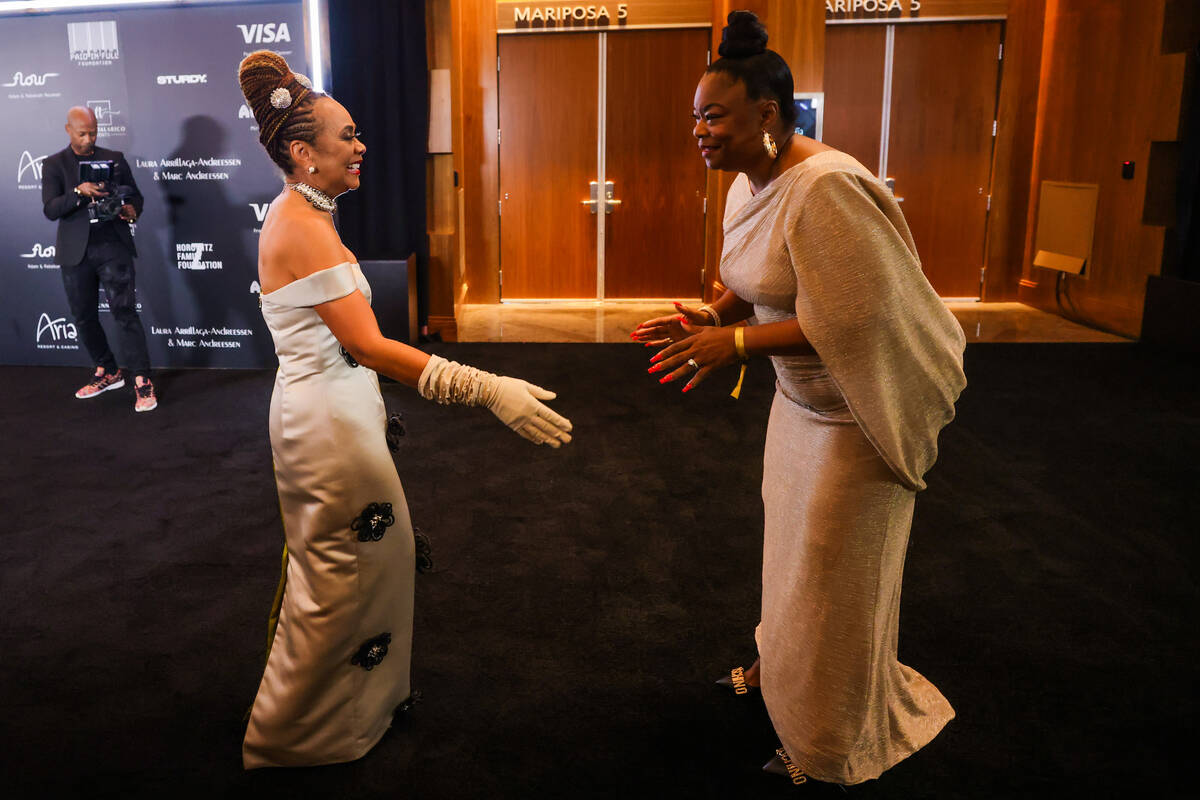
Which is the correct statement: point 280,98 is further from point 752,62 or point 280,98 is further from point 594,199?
point 594,199

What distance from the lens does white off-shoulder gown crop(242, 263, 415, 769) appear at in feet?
6.42

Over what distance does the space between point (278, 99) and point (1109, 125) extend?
299 inches

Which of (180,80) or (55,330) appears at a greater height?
(180,80)

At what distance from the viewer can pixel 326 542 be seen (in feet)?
6.47

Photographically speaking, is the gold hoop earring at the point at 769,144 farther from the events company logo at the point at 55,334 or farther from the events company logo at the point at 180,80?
the events company logo at the point at 55,334

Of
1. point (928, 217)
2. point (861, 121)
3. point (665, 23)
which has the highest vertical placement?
point (665, 23)

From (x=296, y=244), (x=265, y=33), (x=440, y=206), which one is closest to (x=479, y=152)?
(x=440, y=206)

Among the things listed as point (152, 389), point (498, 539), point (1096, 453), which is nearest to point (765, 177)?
point (498, 539)

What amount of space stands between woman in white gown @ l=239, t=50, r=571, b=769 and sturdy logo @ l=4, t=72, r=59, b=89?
16.9 feet

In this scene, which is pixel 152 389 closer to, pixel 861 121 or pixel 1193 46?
pixel 861 121

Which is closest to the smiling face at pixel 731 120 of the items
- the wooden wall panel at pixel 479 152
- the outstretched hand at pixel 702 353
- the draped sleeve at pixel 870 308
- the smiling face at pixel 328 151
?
the draped sleeve at pixel 870 308

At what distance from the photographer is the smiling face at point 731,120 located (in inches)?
69.9

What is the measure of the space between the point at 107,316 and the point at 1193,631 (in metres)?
6.44

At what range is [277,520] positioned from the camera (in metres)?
3.68
